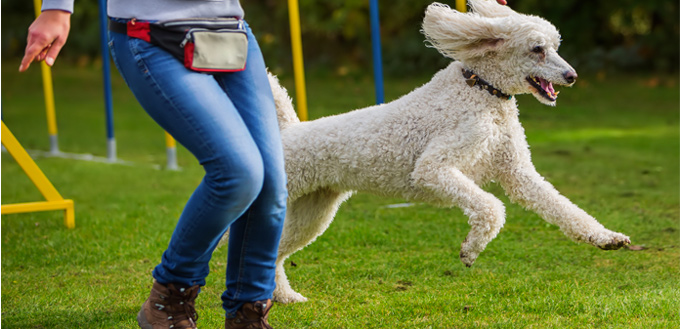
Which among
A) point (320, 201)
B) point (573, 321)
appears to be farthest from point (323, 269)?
point (573, 321)

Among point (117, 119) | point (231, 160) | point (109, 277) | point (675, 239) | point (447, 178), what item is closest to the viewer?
point (231, 160)

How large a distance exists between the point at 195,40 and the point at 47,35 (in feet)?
1.35

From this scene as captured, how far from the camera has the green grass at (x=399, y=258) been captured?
327 cm

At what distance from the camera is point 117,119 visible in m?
11.9

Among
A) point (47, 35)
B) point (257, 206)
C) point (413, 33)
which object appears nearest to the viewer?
point (47, 35)

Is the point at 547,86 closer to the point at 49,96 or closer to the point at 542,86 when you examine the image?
the point at 542,86

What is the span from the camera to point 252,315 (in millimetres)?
2625

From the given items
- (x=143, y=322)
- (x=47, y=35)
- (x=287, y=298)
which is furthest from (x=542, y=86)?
(x=47, y=35)

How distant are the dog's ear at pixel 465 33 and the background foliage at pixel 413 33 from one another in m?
10.9

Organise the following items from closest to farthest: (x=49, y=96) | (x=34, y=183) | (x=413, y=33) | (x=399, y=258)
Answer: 1. (x=399, y=258)
2. (x=34, y=183)
3. (x=49, y=96)
4. (x=413, y=33)

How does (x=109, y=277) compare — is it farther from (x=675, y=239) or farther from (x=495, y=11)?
(x=675, y=239)

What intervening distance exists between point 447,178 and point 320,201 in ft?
2.19

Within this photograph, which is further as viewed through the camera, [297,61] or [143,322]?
[297,61]

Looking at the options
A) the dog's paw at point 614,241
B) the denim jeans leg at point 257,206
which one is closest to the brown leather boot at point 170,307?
the denim jeans leg at point 257,206
